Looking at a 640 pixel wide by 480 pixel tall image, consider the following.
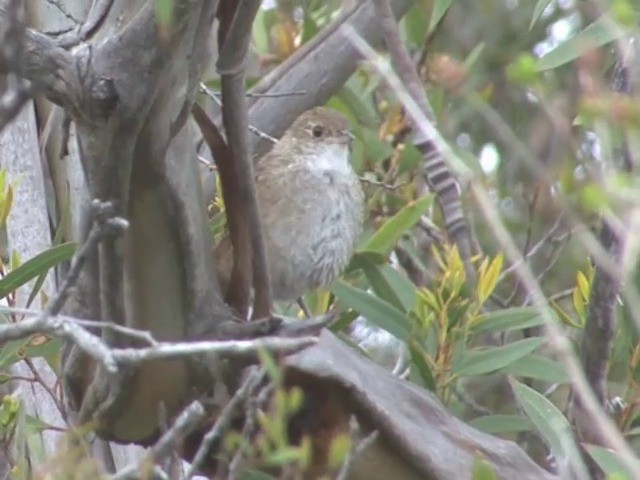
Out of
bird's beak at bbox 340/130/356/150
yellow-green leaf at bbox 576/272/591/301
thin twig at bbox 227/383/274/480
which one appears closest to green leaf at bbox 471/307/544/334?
yellow-green leaf at bbox 576/272/591/301

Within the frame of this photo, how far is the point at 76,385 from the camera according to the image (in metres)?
2.59

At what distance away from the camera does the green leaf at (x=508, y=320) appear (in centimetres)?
321

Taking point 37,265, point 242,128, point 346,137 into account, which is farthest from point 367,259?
point 242,128

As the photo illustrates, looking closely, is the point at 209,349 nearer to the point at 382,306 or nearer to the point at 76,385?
the point at 76,385

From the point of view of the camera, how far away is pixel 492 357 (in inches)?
124

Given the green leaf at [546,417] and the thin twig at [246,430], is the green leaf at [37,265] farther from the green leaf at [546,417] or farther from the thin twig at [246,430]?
the green leaf at [546,417]

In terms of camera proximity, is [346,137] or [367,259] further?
[346,137]

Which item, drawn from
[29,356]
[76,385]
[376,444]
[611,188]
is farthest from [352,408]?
[611,188]

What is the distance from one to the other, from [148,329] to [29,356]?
1.83ft

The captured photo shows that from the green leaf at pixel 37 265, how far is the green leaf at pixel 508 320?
35.9 inches

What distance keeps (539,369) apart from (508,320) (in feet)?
0.40

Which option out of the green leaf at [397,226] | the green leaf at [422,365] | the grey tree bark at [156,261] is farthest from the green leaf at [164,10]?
the green leaf at [397,226]

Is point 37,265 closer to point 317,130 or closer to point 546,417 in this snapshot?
point 546,417

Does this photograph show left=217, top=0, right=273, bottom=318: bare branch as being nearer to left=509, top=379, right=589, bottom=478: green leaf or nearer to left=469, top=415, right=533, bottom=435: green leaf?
left=509, top=379, right=589, bottom=478: green leaf
